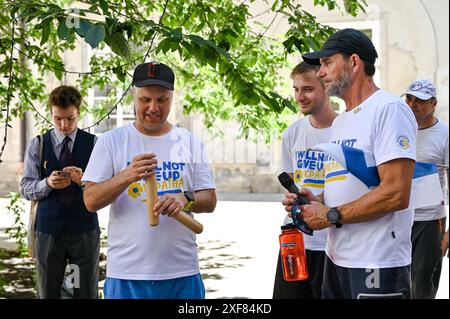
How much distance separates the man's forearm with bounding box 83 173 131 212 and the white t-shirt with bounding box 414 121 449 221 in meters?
1.85

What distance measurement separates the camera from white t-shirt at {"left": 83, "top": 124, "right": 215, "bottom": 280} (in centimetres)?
224

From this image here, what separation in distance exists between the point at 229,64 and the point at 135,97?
87 centimetres

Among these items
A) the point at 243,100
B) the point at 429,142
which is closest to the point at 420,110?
the point at 429,142

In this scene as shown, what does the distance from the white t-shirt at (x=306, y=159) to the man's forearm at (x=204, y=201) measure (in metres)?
0.34

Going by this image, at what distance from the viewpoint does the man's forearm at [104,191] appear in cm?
213

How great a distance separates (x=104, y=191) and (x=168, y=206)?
0.74 ft

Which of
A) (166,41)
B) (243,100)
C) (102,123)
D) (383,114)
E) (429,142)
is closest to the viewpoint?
(383,114)

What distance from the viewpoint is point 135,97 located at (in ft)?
7.54

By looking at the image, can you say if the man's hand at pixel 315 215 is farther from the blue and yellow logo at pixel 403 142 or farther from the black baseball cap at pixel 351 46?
the black baseball cap at pixel 351 46

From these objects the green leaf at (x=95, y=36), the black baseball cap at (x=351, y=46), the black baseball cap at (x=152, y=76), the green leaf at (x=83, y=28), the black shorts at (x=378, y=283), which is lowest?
the black shorts at (x=378, y=283)

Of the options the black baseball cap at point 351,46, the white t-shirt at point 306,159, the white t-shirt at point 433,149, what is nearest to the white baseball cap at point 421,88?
the white t-shirt at point 433,149

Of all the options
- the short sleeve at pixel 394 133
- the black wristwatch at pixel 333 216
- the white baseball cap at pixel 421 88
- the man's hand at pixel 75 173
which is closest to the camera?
the short sleeve at pixel 394 133

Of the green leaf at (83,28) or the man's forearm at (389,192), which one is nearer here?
the man's forearm at (389,192)

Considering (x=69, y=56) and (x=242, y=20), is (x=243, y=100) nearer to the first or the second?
(x=242, y=20)
